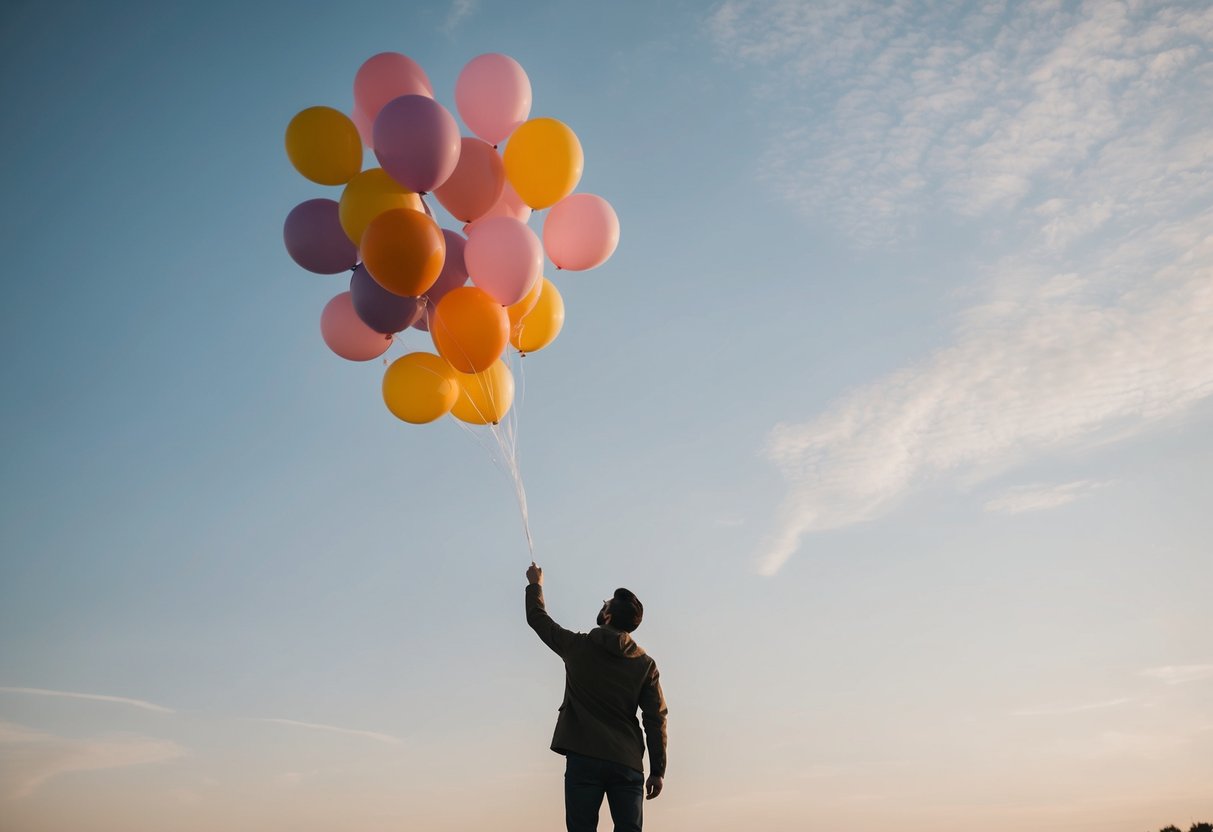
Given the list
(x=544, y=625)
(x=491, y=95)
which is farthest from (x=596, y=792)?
(x=491, y=95)

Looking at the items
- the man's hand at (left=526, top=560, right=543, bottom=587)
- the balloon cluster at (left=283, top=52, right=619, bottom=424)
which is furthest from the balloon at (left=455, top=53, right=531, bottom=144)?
the man's hand at (left=526, top=560, right=543, bottom=587)

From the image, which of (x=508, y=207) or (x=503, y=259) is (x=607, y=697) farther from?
(x=508, y=207)

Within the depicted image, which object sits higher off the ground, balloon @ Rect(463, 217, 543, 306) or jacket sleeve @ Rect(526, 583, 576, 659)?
balloon @ Rect(463, 217, 543, 306)

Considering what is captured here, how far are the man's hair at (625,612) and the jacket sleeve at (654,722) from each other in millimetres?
292

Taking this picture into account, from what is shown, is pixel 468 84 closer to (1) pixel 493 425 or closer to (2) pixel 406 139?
(2) pixel 406 139

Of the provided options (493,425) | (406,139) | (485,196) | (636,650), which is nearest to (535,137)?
(485,196)

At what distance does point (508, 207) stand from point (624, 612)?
294 cm

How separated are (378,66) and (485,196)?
1109 millimetres

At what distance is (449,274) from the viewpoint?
5637 mm

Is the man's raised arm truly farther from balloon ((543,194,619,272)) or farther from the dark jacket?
balloon ((543,194,619,272))

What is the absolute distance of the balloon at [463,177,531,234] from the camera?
232 inches

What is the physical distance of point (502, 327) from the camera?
5477 mm

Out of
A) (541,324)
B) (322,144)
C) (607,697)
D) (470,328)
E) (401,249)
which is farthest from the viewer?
(541,324)

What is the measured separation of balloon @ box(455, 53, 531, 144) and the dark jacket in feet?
10.9
